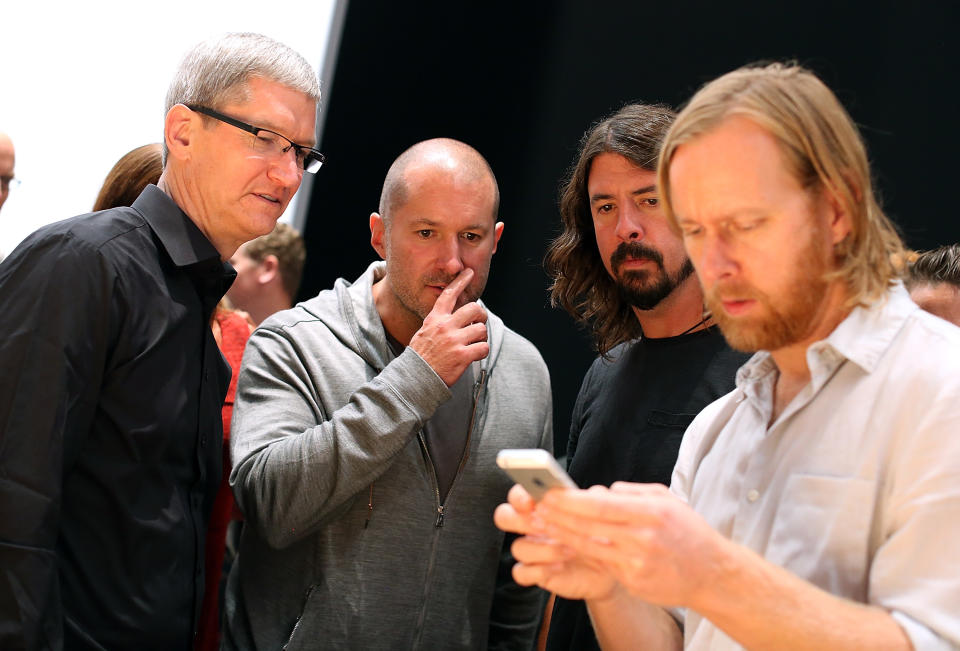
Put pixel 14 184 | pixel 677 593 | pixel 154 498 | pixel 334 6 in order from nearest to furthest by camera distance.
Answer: pixel 677 593 < pixel 154 498 < pixel 14 184 < pixel 334 6

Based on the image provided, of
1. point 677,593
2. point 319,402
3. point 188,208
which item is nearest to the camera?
point 677,593

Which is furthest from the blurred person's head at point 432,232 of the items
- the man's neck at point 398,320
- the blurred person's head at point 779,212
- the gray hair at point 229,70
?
the blurred person's head at point 779,212

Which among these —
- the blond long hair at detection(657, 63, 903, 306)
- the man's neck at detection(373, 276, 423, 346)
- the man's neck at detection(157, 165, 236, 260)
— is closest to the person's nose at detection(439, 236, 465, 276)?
the man's neck at detection(373, 276, 423, 346)

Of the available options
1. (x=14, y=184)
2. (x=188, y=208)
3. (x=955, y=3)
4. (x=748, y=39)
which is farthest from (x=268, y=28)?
(x=955, y=3)

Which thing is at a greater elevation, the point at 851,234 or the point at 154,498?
the point at 851,234

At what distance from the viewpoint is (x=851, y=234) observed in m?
1.25

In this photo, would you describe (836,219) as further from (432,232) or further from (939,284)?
(432,232)

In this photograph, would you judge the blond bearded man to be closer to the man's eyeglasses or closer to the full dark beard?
the full dark beard

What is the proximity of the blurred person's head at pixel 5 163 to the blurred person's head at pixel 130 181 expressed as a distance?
674mm

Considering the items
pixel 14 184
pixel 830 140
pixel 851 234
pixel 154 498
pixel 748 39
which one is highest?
pixel 748 39

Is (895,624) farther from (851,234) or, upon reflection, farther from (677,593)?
(851,234)

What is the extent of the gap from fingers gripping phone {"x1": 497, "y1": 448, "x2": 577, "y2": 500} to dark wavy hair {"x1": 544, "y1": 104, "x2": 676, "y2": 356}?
1206 mm

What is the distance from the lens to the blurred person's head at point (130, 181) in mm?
2162

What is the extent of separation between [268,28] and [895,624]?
3425mm
